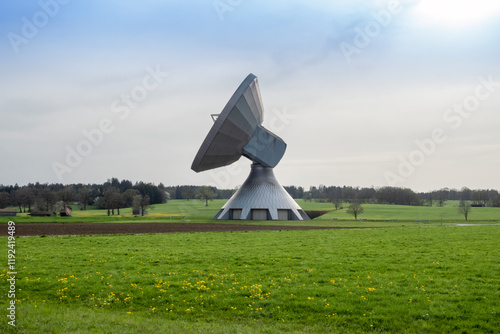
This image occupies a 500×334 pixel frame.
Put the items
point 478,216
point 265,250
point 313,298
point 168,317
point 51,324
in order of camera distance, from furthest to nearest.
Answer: point 478,216, point 265,250, point 313,298, point 168,317, point 51,324

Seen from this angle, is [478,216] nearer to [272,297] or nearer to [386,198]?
[386,198]

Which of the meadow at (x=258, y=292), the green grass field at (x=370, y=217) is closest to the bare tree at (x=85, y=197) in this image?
the green grass field at (x=370, y=217)

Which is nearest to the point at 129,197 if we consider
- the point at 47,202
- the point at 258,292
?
the point at 47,202

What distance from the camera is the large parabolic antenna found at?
5021 centimetres

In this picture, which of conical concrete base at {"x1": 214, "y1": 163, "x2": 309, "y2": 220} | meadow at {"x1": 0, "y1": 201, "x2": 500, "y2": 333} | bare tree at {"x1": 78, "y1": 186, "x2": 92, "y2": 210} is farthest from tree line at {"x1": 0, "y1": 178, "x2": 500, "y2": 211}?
meadow at {"x1": 0, "y1": 201, "x2": 500, "y2": 333}

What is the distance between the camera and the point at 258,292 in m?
14.5

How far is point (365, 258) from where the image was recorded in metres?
20.9

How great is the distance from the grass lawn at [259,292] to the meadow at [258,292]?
0.04 metres

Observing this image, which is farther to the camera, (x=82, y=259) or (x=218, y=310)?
(x=82, y=259)

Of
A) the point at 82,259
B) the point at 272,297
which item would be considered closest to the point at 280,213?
the point at 82,259

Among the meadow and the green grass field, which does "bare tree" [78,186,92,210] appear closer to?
the green grass field

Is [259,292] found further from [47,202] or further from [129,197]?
[129,197]

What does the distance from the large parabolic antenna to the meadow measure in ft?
95.2

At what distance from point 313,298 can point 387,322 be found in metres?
2.51
